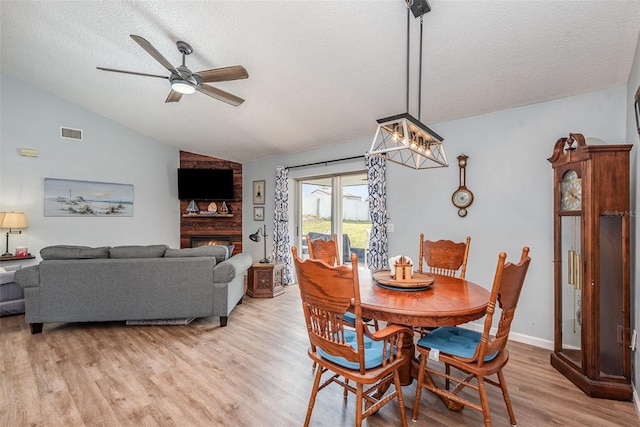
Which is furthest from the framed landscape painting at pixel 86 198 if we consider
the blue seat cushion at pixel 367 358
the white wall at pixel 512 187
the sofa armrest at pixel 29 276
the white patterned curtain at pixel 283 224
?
the blue seat cushion at pixel 367 358

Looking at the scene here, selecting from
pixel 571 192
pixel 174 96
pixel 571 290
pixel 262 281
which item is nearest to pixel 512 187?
pixel 571 192

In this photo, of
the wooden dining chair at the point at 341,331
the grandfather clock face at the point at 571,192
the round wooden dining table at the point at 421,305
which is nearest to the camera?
the wooden dining chair at the point at 341,331

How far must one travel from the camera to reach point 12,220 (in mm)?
4258

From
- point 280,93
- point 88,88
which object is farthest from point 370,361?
point 88,88

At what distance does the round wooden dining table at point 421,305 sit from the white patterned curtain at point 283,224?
132 inches

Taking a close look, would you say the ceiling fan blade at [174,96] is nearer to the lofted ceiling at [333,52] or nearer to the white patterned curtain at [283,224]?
the lofted ceiling at [333,52]

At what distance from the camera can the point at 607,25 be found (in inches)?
78.9

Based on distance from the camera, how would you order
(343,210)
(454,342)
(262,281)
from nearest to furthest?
1. (454,342)
2. (262,281)
3. (343,210)

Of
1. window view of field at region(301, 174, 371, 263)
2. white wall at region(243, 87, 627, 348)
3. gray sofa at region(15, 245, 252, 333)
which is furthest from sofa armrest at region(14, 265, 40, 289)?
white wall at region(243, 87, 627, 348)

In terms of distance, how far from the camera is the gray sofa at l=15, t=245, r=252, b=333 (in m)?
3.14

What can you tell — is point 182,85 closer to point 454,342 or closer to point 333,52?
point 333,52

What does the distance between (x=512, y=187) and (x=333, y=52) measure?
228 cm

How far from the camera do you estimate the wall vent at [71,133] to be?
4984 millimetres

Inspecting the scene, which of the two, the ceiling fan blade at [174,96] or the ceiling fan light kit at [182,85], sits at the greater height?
A: the ceiling fan blade at [174,96]
